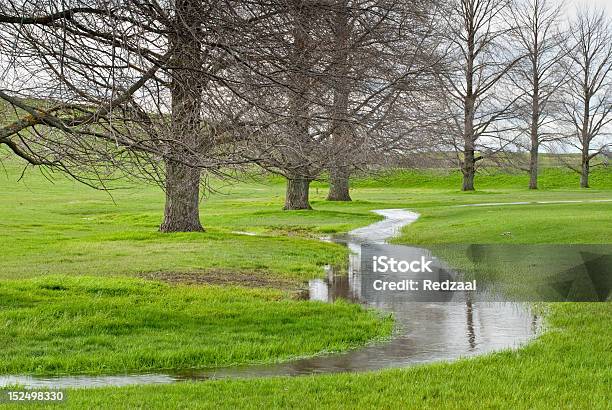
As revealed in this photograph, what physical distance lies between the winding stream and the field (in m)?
0.30


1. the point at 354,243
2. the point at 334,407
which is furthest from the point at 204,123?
the point at 354,243

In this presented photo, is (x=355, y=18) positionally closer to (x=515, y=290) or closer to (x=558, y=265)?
(x=515, y=290)

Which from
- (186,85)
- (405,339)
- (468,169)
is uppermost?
(186,85)

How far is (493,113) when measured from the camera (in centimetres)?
4694

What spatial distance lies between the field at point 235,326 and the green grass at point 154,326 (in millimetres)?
24

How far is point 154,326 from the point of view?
33.3 feet

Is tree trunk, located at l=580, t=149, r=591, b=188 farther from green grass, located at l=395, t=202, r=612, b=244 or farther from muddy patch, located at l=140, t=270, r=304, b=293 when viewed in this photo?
muddy patch, located at l=140, t=270, r=304, b=293

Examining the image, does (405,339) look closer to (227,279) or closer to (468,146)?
(227,279)

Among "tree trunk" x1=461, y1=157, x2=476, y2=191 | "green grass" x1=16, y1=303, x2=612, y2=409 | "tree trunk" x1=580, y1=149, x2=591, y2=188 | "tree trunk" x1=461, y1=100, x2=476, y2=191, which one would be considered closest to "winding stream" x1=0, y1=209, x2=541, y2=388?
"green grass" x1=16, y1=303, x2=612, y2=409

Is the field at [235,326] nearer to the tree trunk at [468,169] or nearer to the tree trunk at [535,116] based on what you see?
the tree trunk at [468,169]

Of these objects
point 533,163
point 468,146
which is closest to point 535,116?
point 533,163

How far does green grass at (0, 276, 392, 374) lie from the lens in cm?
848

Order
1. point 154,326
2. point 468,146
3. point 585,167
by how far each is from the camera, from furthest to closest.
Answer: point 585,167 < point 468,146 < point 154,326

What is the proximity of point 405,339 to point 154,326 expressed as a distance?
3.05 metres
